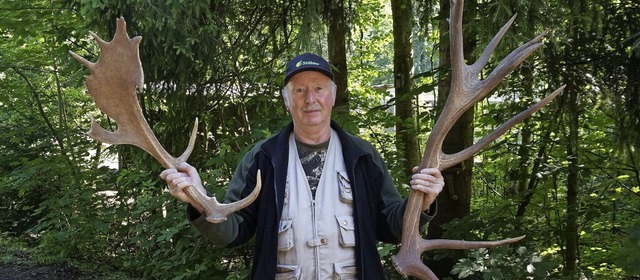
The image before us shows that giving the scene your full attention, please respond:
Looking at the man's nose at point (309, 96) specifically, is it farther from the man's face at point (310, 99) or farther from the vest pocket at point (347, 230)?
the vest pocket at point (347, 230)

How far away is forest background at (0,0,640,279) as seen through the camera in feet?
13.7

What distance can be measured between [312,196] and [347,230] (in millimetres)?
186

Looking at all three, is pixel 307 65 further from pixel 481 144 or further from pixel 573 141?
pixel 573 141

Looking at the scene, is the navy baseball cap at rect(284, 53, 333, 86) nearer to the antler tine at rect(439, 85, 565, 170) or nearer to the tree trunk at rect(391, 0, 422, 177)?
the antler tine at rect(439, 85, 565, 170)

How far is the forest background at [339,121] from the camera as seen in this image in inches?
165

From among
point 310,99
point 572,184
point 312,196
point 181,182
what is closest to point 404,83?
point 572,184

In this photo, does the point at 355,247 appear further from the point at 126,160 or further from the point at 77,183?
the point at 77,183

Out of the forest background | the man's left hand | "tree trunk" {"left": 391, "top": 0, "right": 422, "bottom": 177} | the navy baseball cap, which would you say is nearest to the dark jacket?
the man's left hand

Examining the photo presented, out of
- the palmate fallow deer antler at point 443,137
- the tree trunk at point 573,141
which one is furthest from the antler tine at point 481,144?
the tree trunk at point 573,141

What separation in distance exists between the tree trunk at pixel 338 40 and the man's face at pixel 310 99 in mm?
2494

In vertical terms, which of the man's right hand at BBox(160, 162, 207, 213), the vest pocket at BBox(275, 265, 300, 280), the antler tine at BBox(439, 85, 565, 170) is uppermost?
the antler tine at BBox(439, 85, 565, 170)

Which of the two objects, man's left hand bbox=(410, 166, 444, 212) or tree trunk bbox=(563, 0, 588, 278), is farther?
tree trunk bbox=(563, 0, 588, 278)

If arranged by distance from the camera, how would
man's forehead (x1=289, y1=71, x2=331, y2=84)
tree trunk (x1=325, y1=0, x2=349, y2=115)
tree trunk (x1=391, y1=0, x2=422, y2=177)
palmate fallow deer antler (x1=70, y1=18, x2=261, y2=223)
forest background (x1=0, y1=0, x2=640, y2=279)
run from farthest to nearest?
tree trunk (x1=391, y1=0, x2=422, y2=177), tree trunk (x1=325, y1=0, x2=349, y2=115), forest background (x1=0, y1=0, x2=640, y2=279), man's forehead (x1=289, y1=71, x2=331, y2=84), palmate fallow deer antler (x1=70, y1=18, x2=261, y2=223)

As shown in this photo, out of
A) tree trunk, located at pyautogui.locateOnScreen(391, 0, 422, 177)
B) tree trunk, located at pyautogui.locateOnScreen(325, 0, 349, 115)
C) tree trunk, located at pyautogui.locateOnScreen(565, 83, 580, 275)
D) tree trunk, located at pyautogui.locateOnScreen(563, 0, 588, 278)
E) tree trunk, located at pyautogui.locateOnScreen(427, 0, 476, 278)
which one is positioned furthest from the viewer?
tree trunk, located at pyautogui.locateOnScreen(391, 0, 422, 177)
